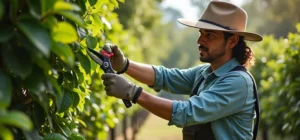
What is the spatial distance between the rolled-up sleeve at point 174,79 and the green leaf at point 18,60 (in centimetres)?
254

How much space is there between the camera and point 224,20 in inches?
161

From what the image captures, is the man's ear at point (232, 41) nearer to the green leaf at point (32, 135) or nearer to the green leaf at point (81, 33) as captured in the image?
the green leaf at point (81, 33)

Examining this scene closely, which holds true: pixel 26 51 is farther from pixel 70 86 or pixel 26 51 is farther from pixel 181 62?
pixel 181 62

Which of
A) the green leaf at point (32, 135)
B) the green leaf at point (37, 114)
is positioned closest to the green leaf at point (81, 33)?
the green leaf at point (37, 114)

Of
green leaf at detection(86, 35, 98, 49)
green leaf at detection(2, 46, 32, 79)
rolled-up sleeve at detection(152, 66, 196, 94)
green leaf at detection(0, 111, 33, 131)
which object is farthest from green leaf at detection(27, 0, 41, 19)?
rolled-up sleeve at detection(152, 66, 196, 94)

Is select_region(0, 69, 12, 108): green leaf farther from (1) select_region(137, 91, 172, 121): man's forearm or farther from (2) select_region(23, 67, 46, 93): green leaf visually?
(1) select_region(137, 91, 172, 121): man's forearm

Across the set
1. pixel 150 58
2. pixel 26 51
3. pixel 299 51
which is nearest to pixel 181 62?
pixel 150 58

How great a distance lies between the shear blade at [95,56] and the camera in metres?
3.19

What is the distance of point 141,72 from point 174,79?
1.07 ft

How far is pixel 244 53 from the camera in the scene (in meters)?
4.21

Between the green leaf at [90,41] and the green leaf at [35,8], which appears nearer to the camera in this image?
the green leaf at [35,8]

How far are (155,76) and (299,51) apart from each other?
275 centimetres

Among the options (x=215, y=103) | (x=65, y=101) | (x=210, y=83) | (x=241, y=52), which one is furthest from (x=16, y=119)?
(x=241, y=52)

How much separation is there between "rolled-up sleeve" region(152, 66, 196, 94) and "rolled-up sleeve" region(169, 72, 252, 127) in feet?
2.34
